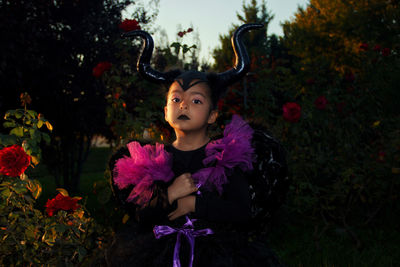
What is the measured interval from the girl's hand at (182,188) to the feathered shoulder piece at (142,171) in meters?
0.08

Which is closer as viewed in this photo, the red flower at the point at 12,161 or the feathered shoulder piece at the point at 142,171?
the feathered shoulder piece at the point at 142,171

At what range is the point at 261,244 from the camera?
2066 millimetres

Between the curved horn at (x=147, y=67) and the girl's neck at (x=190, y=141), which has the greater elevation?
the curved horn at (x=147, y=67)

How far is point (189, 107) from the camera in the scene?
6.86 ft

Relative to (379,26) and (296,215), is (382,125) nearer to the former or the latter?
(296,215)

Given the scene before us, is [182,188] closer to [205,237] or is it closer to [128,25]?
[205,237]

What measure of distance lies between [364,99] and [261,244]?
418cm

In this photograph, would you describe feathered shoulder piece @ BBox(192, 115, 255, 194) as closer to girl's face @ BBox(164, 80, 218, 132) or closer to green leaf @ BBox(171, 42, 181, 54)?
girl's face @ BBox(164, 80, 218, 132)

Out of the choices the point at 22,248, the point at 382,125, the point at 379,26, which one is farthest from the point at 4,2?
the point at 379,26

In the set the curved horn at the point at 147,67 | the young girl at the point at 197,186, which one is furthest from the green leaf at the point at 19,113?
the curved horn at the point at 147,67

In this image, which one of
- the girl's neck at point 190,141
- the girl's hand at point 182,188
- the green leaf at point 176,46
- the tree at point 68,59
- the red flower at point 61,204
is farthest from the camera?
the tree at point 68,59

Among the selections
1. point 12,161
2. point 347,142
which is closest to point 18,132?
point 12,161

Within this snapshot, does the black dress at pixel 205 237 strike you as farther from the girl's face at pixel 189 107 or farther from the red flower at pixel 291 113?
the red flower at pixel 291 113

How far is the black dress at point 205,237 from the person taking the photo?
1.80m
